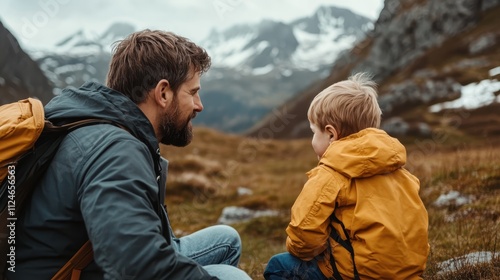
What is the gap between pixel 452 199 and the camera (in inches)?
353

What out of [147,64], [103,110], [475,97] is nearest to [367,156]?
[147,64]

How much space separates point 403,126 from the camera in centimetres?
4606

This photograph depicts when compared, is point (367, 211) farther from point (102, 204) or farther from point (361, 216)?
point (102, 204)

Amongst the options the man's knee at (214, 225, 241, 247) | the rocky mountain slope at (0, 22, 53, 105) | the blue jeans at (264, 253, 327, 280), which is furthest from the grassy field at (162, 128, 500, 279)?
the rocky mountain slope at (0, 22, 53, 105)

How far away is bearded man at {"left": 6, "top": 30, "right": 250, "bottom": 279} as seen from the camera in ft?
8.11

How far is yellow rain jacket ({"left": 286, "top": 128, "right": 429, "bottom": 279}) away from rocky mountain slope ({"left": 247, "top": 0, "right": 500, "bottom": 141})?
30408mm

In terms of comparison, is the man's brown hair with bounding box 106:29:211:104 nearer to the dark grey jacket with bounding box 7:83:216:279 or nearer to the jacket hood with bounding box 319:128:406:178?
the dark grey jacket with bounding box 7:83:216:279

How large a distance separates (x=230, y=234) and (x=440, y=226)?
14.4ft

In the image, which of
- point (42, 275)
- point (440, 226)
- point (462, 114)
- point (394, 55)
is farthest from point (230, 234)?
point (394, 55)

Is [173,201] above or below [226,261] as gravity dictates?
below

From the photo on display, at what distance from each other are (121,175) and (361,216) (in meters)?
2.23

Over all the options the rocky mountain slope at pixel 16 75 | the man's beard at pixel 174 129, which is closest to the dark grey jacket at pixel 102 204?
the man's beard at pixel 174 129

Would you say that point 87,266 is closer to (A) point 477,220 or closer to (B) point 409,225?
(B) point 409,225

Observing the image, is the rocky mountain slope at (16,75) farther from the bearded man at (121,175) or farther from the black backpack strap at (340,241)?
the black backpack strap at (340,241)
